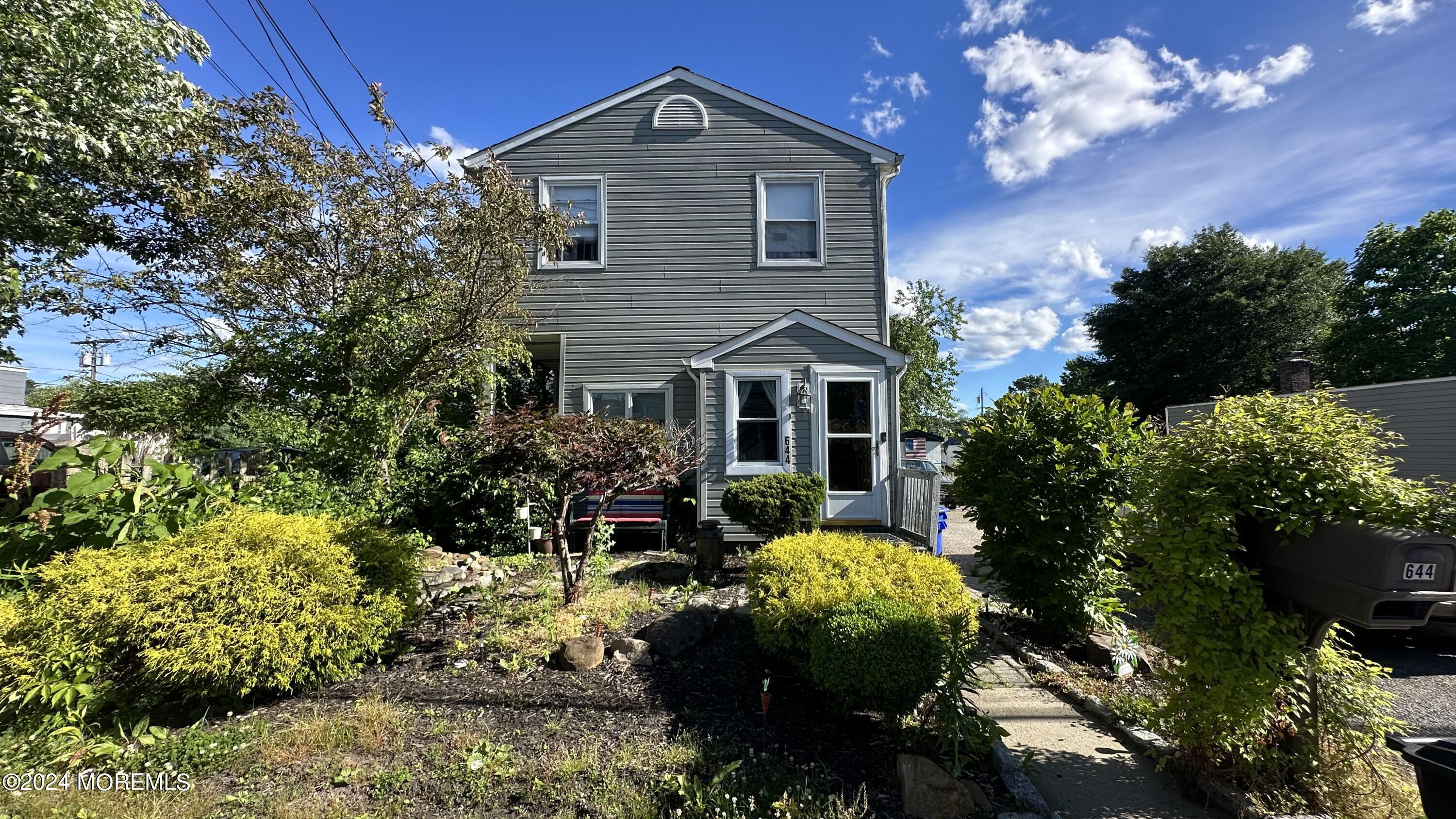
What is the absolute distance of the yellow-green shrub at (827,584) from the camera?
3344 mm

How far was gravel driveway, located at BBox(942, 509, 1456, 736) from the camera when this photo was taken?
369 centimetres

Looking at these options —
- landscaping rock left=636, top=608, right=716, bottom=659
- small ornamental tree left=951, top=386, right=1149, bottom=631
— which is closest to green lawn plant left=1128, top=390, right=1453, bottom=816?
small ornamental tree left=951, top=386, right=1149, bottom=631

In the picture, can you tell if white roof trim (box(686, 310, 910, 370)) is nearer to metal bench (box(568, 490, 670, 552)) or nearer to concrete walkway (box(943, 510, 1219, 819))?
metal bench (box(568, 490, 670, 552))

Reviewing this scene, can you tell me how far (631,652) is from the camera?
3.96m

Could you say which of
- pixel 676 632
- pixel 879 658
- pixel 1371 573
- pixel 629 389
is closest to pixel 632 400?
pixel 629 389

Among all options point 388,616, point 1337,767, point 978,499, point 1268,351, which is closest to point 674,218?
point 978,499

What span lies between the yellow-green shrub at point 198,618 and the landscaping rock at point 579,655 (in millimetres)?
1172

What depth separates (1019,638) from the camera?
185 inches

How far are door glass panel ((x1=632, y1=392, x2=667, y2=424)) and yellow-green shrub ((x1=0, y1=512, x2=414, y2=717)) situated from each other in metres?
5.61

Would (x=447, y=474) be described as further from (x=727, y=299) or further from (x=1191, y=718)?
(x=1191, y=718)

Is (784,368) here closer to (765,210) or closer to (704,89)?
(765,210)

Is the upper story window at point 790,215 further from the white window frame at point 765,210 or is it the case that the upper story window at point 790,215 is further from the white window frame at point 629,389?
the white window frame at point 629,389

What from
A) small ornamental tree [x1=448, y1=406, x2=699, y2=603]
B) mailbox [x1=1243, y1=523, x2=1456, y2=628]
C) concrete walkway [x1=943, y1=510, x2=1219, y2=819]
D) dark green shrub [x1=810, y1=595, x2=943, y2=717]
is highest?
small ornamental tree [x1=448, y1=406, x2=699, y2=603]

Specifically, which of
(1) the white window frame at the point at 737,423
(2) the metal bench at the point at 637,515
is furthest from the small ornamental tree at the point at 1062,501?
(2) the metal bench at the point at 637,515
